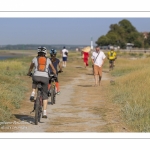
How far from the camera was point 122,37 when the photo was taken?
88938mm

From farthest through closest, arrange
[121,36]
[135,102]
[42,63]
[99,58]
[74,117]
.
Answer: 1. [121,36]
2. [99,58]
3. [135,102]
4. [74,117]
5. [42,63]

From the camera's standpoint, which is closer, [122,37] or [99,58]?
[99,58]

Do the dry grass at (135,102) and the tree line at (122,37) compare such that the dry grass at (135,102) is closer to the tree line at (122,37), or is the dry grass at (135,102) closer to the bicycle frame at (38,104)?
the bicycle frame at (38,104)

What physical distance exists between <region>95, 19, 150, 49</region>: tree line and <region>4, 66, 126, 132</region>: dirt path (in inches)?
2767

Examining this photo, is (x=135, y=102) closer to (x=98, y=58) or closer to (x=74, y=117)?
(x=74, y=117)

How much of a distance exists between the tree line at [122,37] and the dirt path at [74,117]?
70286mm

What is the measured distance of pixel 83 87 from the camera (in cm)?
1909

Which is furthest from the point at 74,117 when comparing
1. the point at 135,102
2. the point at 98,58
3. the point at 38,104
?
the point at 98,58

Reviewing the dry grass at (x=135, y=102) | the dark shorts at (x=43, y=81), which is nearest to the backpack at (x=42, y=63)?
the dark shorts at (x=43, y=81)

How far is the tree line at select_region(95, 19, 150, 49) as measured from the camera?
85906mm

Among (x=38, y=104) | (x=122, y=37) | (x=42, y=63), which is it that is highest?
(x=122, y=37)

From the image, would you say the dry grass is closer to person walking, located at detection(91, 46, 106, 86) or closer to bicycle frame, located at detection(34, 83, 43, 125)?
person walking, located at detection(91, 46, 106, 86)

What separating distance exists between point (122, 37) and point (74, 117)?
7849 centimetres

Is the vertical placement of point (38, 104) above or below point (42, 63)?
below
